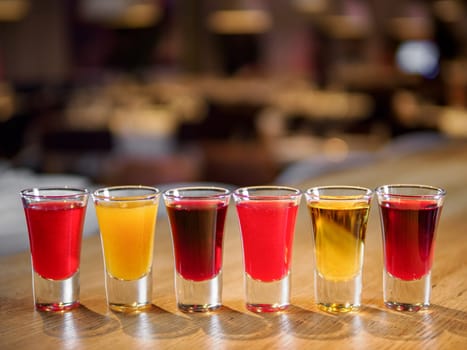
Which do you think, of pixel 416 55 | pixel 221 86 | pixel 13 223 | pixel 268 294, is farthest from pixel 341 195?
pixel 416 55

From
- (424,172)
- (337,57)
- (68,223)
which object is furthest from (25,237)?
(337,57)

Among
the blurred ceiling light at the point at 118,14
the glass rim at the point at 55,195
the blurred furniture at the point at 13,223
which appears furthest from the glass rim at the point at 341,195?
the blurred ceiling light at the point at 118,14

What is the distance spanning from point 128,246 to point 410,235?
17.0 inches

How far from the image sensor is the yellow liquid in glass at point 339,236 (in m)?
1.18

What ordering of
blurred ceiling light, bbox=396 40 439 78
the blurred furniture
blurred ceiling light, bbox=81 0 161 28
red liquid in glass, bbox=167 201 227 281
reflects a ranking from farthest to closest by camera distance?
blurred ceiling light, bbox=396 40 439 78 → blurred ceiling light, bbox=81 0 161 28 → the blurred furniture → red liquid in glass, bbox=167 201 227 281

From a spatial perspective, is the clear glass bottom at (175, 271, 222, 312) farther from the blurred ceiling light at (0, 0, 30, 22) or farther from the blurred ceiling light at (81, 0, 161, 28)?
the blurred ceiling light at (0, 0, 30, 22)

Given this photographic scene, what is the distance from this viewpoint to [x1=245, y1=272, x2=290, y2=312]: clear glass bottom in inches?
47.4

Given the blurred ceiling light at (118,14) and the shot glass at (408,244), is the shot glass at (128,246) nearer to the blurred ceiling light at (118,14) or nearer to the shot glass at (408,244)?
the shot glass at (408,244)

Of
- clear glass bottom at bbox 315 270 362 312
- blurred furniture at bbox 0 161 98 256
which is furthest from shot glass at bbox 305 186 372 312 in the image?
blurred furniture at bbox 0 161 98 256

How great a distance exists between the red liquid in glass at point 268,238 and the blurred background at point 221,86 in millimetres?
2580

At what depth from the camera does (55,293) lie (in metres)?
1.22

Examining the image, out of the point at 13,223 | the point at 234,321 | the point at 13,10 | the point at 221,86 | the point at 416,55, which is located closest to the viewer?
the point at 234,321

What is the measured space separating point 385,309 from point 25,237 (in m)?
0.81

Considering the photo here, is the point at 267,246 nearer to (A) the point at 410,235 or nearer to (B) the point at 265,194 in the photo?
(B) the point at 265,194
